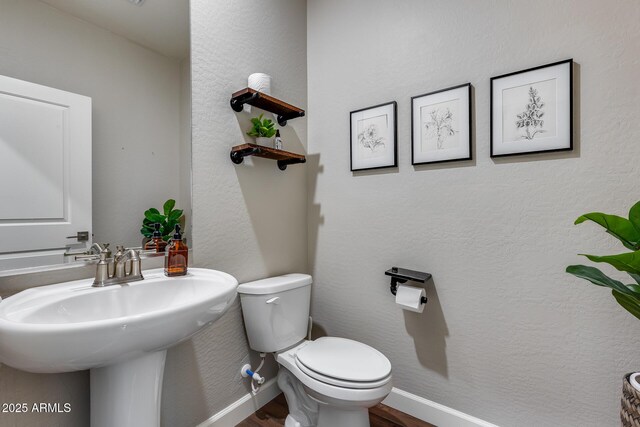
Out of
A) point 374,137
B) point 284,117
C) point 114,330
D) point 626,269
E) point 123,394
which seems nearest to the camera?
point 114,330

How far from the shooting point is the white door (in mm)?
914

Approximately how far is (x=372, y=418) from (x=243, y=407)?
0.68 metres

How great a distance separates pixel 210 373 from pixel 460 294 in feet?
4.10

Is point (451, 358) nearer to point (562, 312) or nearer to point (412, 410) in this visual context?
point (412, 410)

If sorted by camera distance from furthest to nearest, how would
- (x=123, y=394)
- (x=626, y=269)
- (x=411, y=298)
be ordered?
(x=411, y=298)
(x=123, y=394)
(x=626, y=269)

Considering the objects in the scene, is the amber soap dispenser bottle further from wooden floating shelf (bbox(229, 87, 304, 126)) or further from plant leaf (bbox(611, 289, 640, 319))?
plant leaf (bbox(611, 289, 640, 319))

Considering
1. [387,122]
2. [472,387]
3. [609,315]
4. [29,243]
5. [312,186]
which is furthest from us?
[312,186]

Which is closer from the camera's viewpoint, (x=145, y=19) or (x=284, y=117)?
(x=145, y=19)

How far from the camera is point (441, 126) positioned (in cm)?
144

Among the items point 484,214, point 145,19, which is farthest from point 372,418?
point 145,19

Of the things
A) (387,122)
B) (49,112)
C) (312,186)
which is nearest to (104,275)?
(49,112)

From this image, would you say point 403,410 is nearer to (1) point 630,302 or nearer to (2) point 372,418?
(2) point 372,418

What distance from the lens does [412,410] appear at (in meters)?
1.53

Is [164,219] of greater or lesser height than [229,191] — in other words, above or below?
below
